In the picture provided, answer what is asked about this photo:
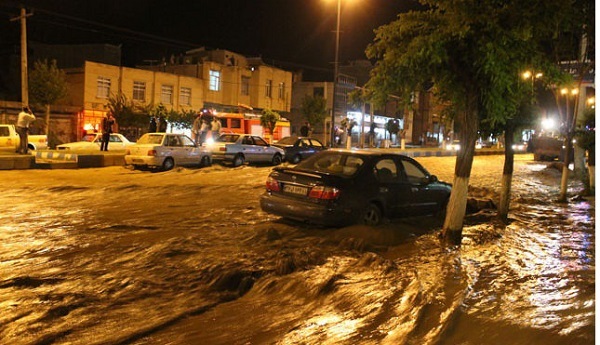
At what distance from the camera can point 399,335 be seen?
467cm

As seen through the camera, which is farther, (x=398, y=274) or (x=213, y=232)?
(x=213, y=232)

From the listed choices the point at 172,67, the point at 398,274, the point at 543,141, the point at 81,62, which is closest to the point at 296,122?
the point at 172,67

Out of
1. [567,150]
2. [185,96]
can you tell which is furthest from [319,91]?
[567,150]

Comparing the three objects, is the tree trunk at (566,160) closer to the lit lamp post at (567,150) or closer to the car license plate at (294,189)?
the lit lamp post at (567,150)

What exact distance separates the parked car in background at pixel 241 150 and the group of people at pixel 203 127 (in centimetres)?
321

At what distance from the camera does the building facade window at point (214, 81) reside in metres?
46.1

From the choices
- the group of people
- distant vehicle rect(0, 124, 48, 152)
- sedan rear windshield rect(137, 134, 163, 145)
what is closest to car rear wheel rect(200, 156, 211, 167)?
sedan rear windshield rect(137, 134, 163, 145)

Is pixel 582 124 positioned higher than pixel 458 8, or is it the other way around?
pixel 458 8

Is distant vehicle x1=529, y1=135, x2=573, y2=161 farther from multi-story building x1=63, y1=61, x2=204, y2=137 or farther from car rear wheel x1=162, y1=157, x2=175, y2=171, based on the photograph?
multi-story building x1=63, y1=61, x2=204, y2=137

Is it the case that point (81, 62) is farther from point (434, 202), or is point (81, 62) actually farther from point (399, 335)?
point (399, 335)

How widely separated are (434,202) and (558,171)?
661 inches

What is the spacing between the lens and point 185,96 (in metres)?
43.7

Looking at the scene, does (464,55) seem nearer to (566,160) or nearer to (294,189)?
(294,189)

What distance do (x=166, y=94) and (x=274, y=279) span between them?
38.3m
